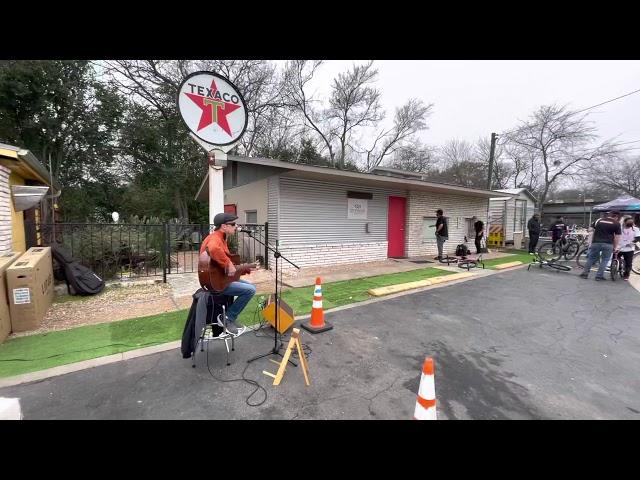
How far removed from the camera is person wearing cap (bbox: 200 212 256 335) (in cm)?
317

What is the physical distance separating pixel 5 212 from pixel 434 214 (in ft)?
41.8

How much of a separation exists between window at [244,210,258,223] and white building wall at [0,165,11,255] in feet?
18.4

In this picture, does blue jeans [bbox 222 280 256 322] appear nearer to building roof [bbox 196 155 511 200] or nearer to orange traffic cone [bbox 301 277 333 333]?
orange traffic cone [bbox 301 277 333 333]

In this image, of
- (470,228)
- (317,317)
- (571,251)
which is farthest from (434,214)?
(317,317)

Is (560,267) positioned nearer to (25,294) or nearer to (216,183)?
(216,183)

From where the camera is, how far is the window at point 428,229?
1165 centimetres

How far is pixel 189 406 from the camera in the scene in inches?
95.0

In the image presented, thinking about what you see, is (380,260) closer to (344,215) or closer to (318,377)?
(344,215)

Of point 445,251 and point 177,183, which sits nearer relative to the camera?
point 445,251

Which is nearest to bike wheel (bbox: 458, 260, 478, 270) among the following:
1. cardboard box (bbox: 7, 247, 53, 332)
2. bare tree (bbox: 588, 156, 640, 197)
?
cardboard box (bbox: 7, 247, 53, 332)

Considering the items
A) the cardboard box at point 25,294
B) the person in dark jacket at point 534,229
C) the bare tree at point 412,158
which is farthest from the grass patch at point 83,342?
the bare tree at point 412,158
